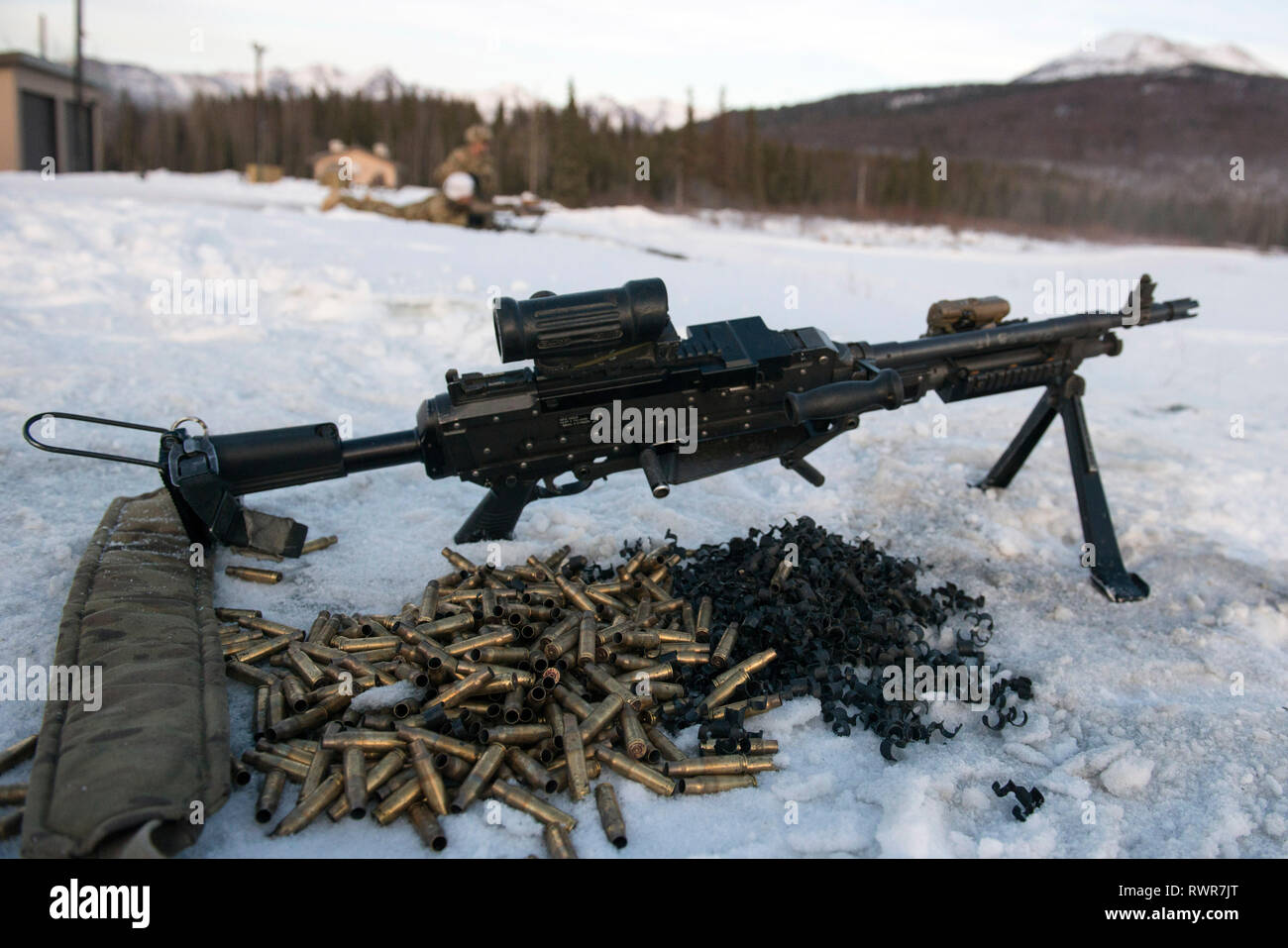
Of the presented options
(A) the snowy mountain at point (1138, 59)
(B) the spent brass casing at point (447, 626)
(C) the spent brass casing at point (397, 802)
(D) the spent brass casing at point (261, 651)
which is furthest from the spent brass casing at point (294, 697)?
(A) the snowy mountain at point (1138, 59)

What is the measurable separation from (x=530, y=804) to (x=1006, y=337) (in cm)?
459

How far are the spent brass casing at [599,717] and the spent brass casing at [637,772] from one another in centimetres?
9

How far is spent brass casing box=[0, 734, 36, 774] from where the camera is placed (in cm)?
378

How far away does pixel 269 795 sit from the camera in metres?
3.70

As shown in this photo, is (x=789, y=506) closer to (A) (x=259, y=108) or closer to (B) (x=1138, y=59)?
(A) (x=259, y=108)

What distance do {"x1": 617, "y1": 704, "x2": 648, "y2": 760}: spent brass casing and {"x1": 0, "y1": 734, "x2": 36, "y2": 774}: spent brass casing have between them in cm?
267

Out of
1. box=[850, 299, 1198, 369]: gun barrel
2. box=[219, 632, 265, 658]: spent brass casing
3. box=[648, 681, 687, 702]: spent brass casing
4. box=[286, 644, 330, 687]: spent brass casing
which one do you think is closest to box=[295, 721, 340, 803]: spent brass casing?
box=[286, 644, 330, 687]: spent brass casing

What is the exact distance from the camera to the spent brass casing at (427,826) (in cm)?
352

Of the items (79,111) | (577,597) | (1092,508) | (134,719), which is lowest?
(134,719)

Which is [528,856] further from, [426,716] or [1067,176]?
[1067,176]

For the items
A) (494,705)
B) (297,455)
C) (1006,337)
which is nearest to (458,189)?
(1006,337)

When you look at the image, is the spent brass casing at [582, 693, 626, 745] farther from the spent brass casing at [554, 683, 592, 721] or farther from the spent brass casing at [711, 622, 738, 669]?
the spent brass casing at [711, 622, 738, 669]

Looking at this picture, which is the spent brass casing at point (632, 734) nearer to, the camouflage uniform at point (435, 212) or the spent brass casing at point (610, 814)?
the spent brass casing at point (610, 814)
